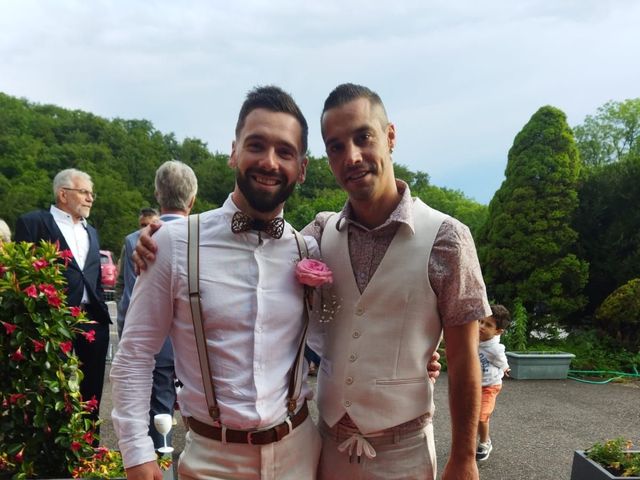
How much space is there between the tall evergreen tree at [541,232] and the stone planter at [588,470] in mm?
5326

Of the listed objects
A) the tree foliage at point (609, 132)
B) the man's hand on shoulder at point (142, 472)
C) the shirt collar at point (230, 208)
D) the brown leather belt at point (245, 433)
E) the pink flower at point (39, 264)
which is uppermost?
the tree foliage at point (609, 132)

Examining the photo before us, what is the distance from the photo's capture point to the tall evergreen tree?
8.25 m

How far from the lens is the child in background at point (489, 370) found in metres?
4.21

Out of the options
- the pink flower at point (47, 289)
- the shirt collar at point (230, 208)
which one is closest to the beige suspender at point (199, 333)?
the shirt collar at point (230, 208)

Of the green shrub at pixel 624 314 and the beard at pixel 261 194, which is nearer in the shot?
the beard at pixel 261 194

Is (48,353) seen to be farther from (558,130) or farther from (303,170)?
(558,130)

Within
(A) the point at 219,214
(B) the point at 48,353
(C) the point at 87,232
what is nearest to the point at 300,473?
(A) the point at 219,214

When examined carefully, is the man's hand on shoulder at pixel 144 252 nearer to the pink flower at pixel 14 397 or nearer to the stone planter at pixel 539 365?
the pink flower at pixel 14 397

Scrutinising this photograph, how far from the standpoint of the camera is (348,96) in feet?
5.66

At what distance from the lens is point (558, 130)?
845 centimetres

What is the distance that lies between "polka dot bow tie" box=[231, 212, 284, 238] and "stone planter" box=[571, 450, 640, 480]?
8.21 feet

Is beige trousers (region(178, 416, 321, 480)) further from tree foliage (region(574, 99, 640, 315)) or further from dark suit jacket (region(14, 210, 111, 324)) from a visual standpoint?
tree foliage (region(574, 99, 640, 315))

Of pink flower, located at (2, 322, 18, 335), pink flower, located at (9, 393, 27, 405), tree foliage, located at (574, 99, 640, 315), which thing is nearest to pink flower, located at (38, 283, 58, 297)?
pink flower, located at (2, 322, 18, 335)

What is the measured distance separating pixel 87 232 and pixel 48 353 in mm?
1616
